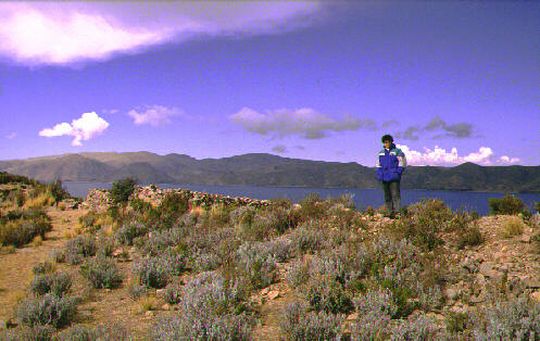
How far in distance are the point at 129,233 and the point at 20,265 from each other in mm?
2842

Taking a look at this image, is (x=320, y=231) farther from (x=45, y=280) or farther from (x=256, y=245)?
(x=45, y=280)

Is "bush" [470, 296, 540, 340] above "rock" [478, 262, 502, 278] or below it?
below

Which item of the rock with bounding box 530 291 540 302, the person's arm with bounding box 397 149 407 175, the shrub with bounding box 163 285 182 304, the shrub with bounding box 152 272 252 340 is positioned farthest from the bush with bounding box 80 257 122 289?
the person's arm with bounding box 397 149 407 175

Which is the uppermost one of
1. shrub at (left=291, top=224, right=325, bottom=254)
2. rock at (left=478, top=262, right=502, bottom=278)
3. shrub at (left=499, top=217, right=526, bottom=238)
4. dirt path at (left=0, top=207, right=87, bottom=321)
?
shrub at (left=499, top=217, right=526, bottom=238)

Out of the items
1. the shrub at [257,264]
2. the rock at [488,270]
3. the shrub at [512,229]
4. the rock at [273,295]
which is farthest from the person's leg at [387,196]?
the rock at [273,295]

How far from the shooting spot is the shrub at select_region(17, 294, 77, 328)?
19.7ft

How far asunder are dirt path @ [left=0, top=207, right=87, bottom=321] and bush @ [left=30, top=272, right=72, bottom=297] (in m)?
0.25

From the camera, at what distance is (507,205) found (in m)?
11.0

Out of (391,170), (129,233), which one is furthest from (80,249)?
(391,170)

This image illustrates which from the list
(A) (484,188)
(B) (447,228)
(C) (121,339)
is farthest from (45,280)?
(A) (484,188)

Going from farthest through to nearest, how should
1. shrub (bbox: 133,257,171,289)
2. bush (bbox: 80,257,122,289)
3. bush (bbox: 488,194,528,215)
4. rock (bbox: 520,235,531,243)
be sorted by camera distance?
bush (bbox: 488,194,528,215)
bush (bbox: 80,257,122,289)
shrub (bbox: 133,257,171,289)
rock (bbox: 520,235,531,243)

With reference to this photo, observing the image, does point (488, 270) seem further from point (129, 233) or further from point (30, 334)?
point (129, 233)

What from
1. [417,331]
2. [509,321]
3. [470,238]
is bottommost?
[417,331]

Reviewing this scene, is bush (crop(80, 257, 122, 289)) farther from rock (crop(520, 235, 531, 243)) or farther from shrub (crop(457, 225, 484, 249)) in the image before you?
rock (crop(520, 235, 531, 243))
